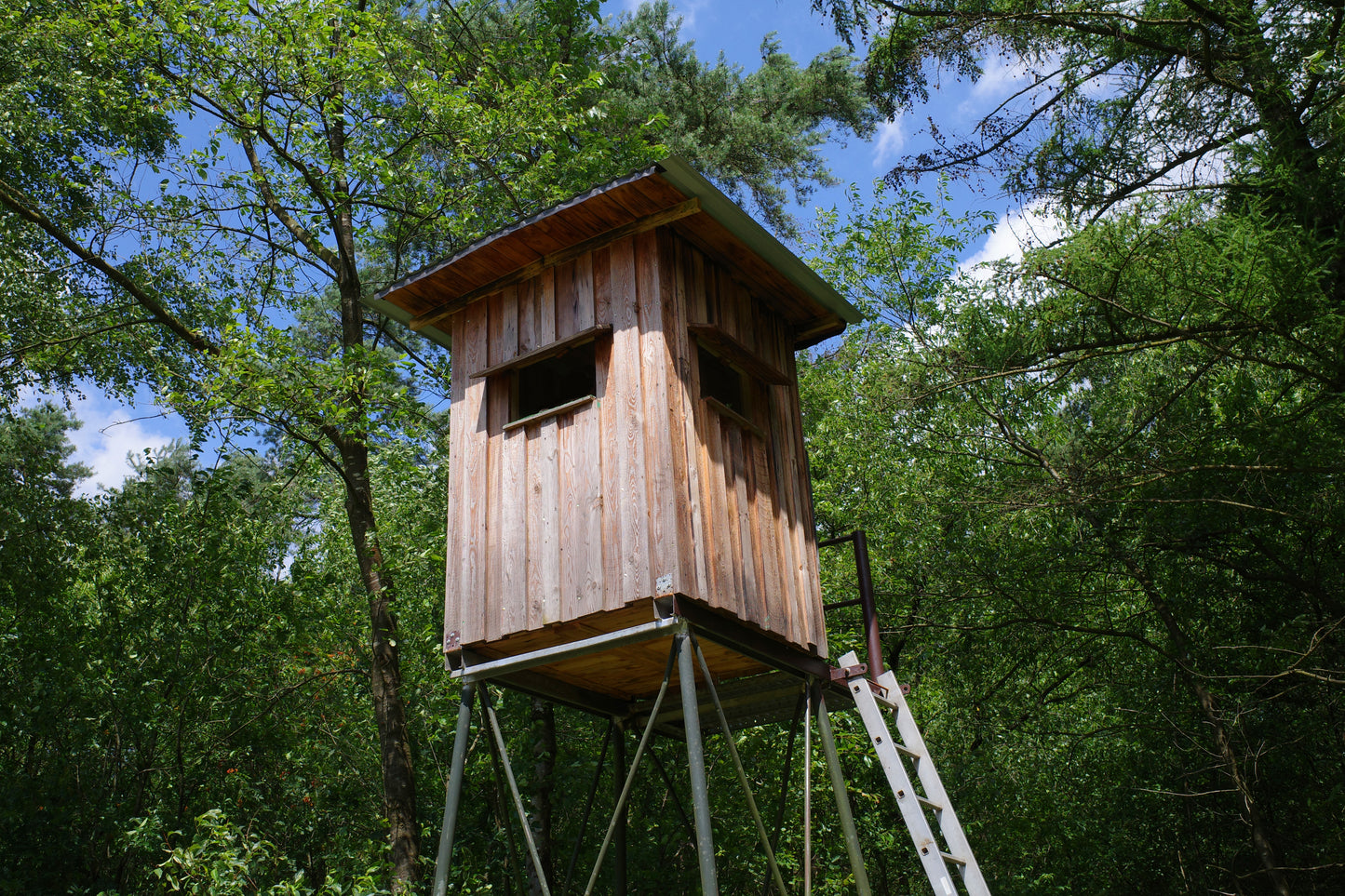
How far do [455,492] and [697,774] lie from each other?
2636mm

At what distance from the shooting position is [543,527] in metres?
6.30

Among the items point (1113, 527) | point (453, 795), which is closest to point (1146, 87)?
point (1113, 527)

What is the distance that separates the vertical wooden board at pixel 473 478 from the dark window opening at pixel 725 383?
1.55 meters

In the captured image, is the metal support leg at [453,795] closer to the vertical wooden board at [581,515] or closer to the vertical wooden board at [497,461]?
the vertical wooden board at [497,461]

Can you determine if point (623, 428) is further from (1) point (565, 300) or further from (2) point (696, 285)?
(2) point (696, 285)

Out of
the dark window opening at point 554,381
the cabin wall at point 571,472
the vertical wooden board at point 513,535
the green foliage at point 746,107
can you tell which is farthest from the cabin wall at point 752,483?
the green foliage at point 746,107

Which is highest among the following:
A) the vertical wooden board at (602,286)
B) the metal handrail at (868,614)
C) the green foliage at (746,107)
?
the green foliage at (746,107)

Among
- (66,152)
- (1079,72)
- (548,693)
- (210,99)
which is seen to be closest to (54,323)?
(66,152)

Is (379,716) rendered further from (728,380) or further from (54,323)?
(54,323)

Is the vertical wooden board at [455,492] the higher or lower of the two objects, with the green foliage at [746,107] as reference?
lower

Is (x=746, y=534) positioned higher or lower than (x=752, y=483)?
lower

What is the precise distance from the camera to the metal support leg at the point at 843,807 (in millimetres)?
6062

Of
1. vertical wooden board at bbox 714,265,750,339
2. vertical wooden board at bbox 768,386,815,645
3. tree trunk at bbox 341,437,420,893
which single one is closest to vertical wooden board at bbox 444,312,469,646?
vertical wooden board at bbox 714,265,750,339

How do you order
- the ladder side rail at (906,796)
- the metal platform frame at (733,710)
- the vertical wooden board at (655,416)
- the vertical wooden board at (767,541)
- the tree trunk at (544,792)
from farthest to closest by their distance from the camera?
the tree trunk at (544,792), the vertical wooden board at (767,541), the ladder side rail at (906,796), the vertical wooden board at (655,416), the metal platform frame at (733,710)
